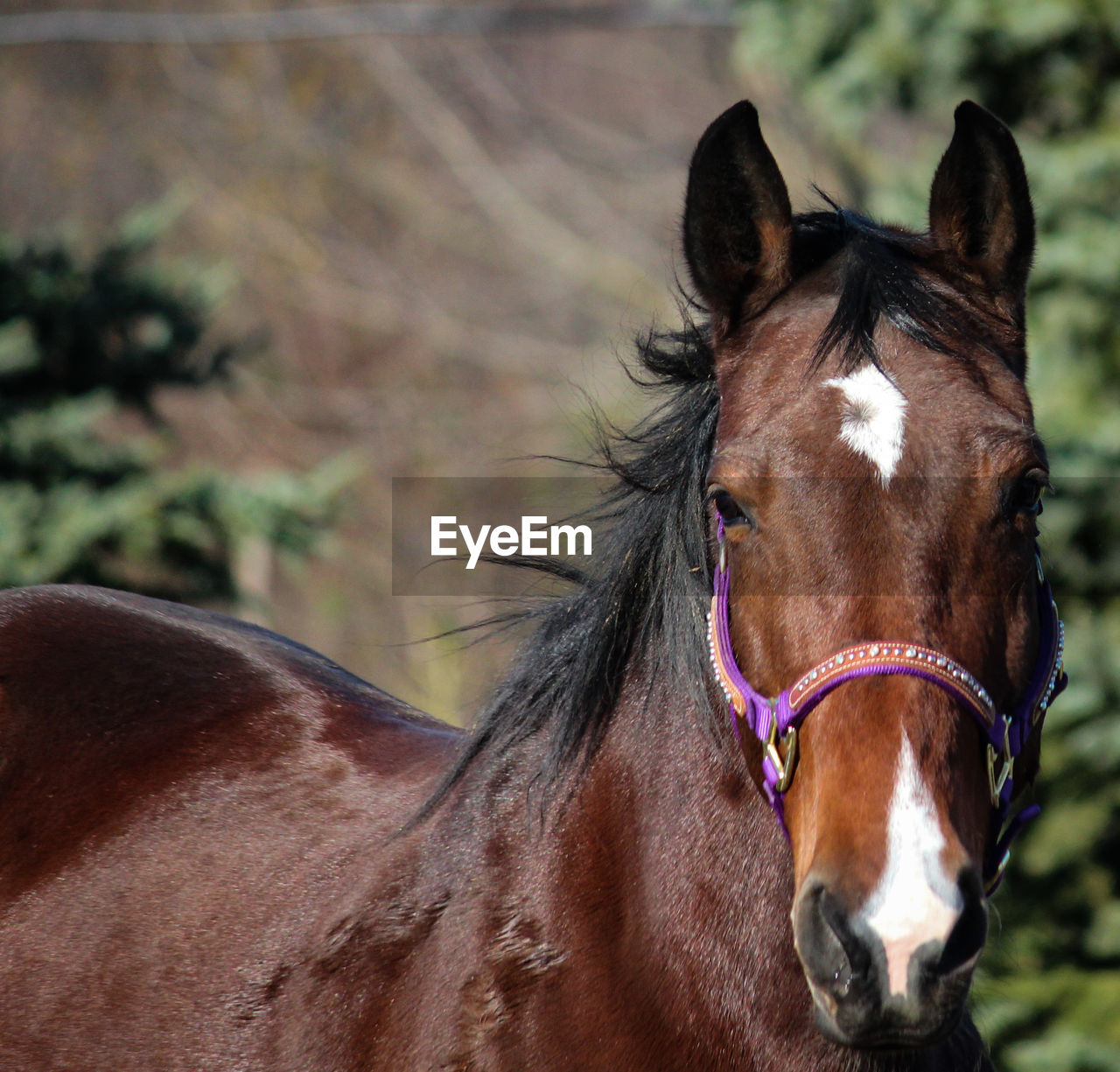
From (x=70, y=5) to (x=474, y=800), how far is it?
18079mm

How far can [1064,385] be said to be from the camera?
6312 mm

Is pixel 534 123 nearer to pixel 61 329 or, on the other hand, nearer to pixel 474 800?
pixel 61 329

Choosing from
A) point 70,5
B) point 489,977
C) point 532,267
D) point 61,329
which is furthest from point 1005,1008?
point 70,5

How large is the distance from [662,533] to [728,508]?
267 millimetres

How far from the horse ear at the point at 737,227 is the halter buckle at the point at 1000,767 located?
30.1 inches

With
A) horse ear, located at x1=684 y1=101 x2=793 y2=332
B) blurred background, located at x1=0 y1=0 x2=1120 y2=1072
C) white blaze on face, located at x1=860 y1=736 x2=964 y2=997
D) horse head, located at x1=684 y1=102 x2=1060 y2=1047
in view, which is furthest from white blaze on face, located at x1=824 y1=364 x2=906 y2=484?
blurred background, located at x1=0 y1=0 x2=1120 y2=1072

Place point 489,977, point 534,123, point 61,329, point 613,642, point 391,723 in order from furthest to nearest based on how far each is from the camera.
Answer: point 534,123
point 61,329
point 391,723
point 613,642
point 489,977

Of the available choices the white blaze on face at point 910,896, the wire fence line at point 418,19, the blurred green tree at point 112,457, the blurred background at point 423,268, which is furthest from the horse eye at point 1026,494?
the wire fence line at point 418,19

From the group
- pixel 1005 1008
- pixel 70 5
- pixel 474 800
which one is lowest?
pixel 1005 1008

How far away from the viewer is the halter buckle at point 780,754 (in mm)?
1791

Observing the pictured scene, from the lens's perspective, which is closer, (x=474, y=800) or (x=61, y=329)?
(x=474, y=800)

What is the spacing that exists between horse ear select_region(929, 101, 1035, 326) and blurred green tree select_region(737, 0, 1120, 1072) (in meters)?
3.93

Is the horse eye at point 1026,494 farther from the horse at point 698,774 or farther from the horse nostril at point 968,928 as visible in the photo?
the horse nostril at point 968,928

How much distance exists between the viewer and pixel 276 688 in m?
2.79
